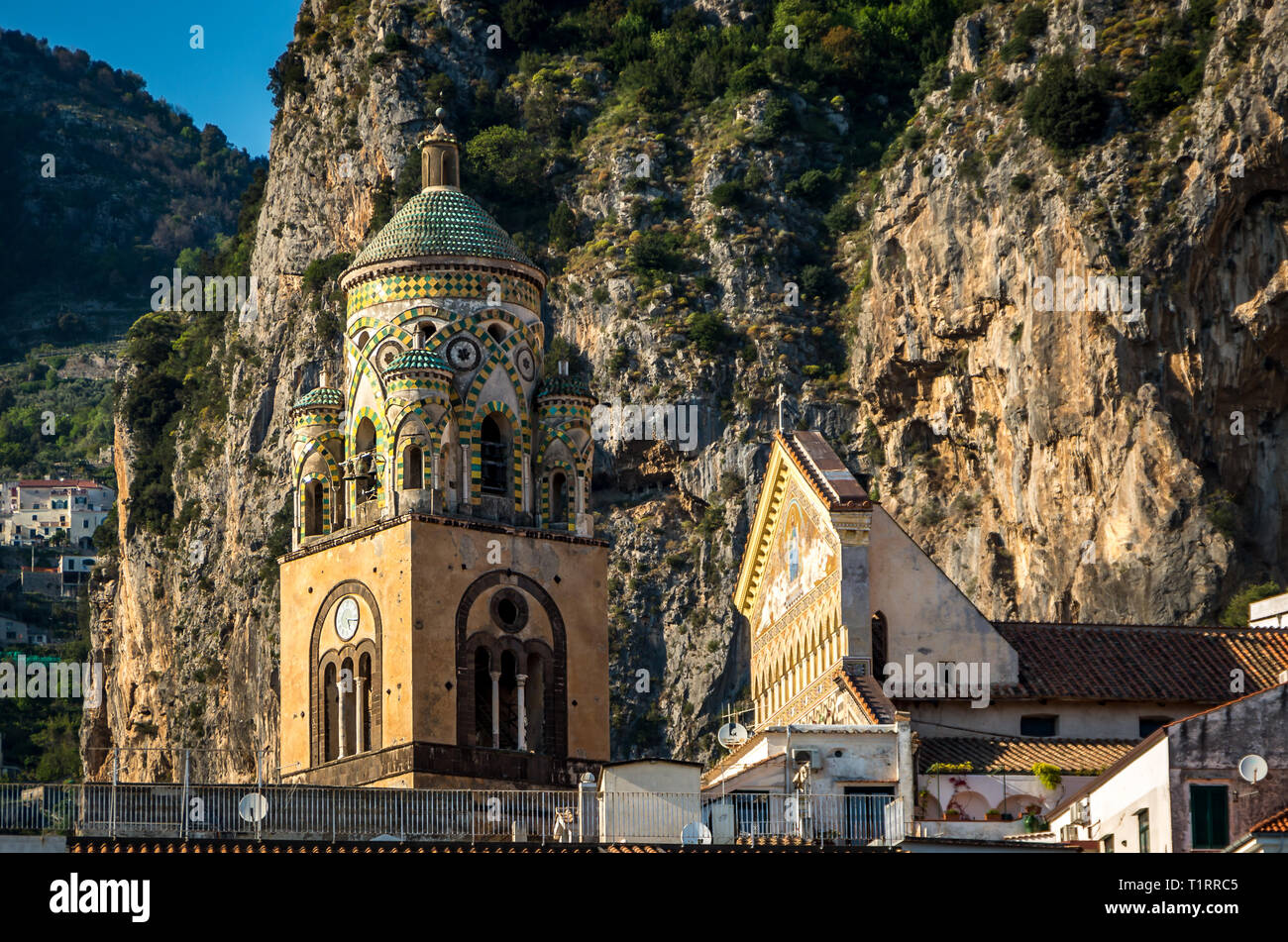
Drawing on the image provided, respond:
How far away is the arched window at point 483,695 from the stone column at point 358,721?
2.70m

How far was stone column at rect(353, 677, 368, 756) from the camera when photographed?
65.1 metres

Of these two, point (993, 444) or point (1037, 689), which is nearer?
point (1037, 689)

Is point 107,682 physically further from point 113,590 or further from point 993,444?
point 993,444

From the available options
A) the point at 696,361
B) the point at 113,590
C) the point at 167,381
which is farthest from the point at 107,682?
the point at 696,361

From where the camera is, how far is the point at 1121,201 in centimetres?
10500

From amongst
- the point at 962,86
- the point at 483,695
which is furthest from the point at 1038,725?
the point at 962,86

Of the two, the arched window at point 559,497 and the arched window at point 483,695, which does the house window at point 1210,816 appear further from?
the arched window at point 559,497

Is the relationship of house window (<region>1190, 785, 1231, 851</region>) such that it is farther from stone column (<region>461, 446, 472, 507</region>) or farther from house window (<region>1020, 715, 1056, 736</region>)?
stone column (<region>461, 446, 472, 507</region>)

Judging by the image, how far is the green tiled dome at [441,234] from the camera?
224 ft

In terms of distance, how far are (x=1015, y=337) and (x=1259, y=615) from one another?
43.0 meters

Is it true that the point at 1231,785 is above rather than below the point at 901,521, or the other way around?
below

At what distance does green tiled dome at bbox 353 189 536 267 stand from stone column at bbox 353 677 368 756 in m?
10.7

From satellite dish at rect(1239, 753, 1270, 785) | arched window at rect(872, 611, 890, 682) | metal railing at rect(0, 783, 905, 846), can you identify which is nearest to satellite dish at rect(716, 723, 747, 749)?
arched window at rect(872, 611, 890, 682)
